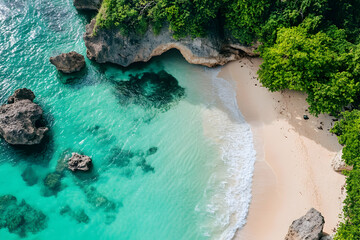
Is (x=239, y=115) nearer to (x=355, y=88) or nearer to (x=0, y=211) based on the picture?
(x=355, y=88)

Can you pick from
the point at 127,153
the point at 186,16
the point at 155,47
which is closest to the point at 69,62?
the point at 155,47

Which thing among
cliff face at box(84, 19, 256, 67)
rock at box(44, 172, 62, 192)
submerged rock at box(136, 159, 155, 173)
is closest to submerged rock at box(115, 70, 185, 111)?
cliff face at box(84, 19, 256, 67)

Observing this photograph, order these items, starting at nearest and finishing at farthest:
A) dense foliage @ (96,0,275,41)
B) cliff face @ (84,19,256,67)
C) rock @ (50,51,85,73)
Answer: dense foliage @ (96,0,275,41)
cliff face @ (84,19,256,67)
rock @ (50,51,85,73)

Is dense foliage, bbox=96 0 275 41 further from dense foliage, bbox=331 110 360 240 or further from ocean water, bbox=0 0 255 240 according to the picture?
dense foliage, bbox=331 110 360 240

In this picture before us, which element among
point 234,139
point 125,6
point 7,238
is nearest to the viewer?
point 7,238

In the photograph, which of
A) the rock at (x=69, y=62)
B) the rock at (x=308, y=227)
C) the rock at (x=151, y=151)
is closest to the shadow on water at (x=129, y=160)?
the rock at (x=151, y=151)

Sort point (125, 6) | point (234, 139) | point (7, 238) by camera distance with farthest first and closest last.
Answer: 1. point (125, 6)
2. point (234, 139)
3. point (7, 238)

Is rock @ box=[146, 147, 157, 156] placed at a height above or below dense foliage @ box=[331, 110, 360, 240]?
below

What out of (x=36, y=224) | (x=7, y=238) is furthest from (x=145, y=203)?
(x=7, y=238)

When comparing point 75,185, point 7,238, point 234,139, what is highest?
point 234,139
